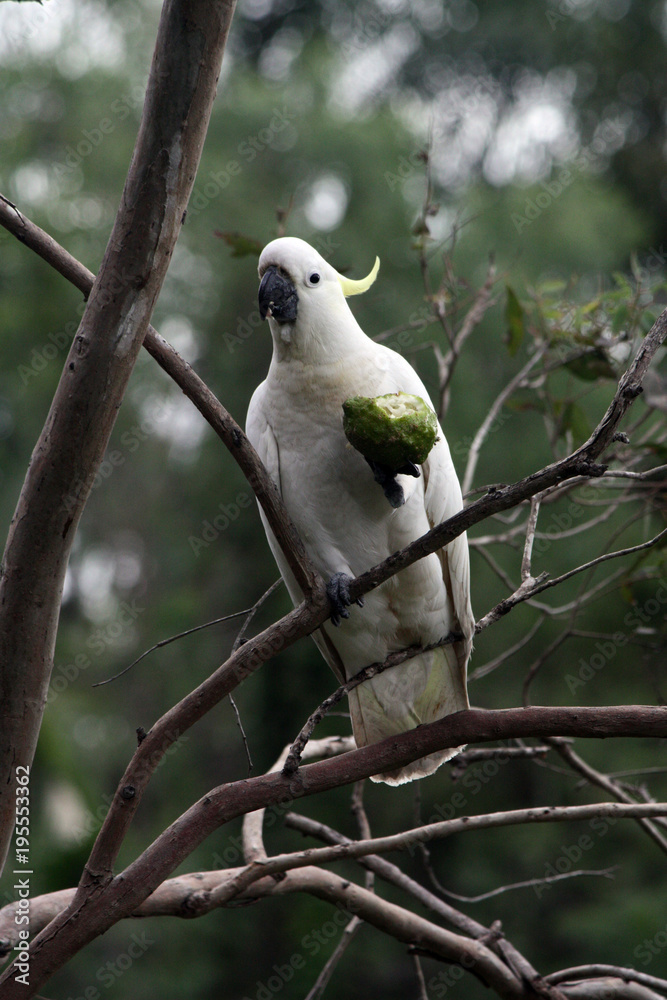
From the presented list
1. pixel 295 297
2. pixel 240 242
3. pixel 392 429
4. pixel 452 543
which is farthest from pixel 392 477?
pixel 240 242

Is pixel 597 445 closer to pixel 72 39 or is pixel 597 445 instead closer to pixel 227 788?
pixel 227 788

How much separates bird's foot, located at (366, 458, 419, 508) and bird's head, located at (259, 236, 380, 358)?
14.2 inches

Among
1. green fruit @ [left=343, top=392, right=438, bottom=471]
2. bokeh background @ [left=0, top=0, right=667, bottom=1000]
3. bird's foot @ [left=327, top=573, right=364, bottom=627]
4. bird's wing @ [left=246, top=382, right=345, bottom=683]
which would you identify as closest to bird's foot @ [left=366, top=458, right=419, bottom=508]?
green fruit @ [left=343, top=392, right=438, bottom=471]

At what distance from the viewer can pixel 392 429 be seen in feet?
4.28

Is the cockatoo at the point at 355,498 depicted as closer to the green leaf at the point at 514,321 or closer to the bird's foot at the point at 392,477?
the bird's foot at the point at 392,477

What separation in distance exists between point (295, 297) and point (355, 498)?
16.3 inches

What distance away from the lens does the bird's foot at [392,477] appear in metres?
1.37

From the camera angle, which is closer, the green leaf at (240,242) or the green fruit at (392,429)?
the green fruit at (392,429)

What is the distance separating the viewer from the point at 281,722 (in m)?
5.01

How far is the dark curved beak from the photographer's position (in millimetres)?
1687

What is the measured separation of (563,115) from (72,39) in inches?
172

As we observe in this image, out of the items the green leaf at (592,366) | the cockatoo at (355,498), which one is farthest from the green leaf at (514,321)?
the cockatoo at (355,498)

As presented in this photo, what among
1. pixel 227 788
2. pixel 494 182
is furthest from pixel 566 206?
pixel 227 788

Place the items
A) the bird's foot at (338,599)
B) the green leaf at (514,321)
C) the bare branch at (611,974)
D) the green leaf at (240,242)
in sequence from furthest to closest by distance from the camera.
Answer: the green leaf at (514,321)
the green leaf at (240,242)
the bare branch at (611,974)
the bird's foot at (338,599)
